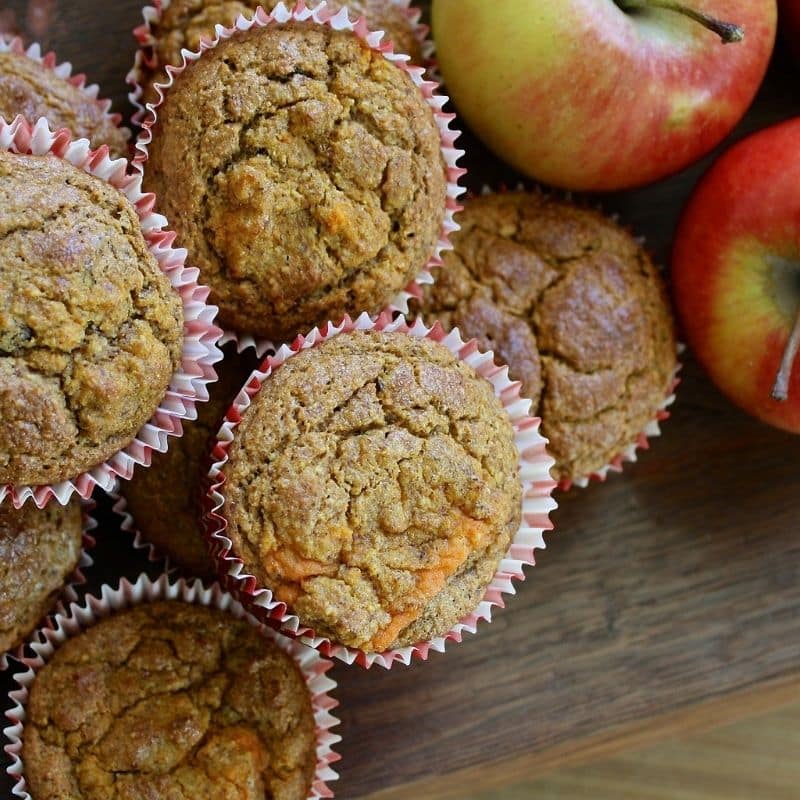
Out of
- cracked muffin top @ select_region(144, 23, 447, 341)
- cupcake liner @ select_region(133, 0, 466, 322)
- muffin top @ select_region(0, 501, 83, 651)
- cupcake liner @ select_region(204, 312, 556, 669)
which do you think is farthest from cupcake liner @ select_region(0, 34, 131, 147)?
muffin top @ select_region(0, 501, 83, 651)

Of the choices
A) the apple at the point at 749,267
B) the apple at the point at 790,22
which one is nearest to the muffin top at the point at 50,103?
the apple at the point at 749,267

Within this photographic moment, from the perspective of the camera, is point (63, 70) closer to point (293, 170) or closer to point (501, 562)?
point (293, 170)

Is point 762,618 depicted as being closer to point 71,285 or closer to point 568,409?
point 568,409

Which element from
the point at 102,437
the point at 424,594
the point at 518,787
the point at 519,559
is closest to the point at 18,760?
the point at 102,437

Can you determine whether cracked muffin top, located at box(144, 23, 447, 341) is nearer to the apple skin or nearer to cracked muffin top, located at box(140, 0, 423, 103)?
cracked muffin top, located at box(140, 0, 423, 103)

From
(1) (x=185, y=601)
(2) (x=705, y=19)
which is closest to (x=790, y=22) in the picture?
(2) (x=705, y=19)
